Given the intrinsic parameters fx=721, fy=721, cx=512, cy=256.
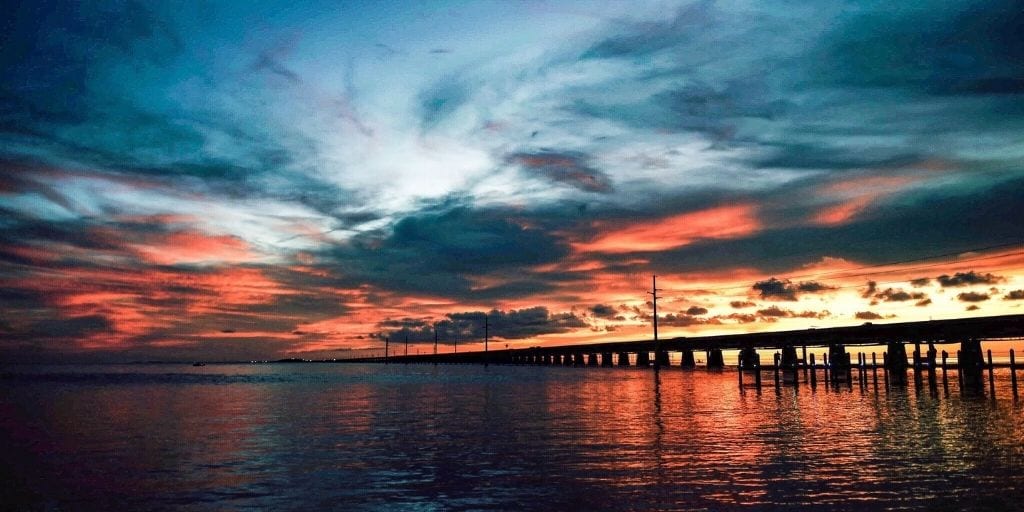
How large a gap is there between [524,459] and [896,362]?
64.7m

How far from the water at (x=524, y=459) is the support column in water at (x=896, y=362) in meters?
31.9

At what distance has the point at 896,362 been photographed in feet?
242

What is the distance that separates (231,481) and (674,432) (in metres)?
Answer: 17.0

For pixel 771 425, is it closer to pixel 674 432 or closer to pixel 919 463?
pixel 674 432

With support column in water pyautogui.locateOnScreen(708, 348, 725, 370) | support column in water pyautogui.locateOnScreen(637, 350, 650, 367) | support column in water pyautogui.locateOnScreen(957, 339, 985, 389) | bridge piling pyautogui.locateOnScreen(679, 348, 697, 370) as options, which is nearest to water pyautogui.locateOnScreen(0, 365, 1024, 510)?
support column in water pyautogui.locateOnScreen(957, 339, 985, 389)

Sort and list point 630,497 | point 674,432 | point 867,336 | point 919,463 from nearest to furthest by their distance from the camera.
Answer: point 630,497 → point 919,463 → point 674,432 → point 867,336

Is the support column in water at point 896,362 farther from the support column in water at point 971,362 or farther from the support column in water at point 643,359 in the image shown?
the support column in water at point 643,359

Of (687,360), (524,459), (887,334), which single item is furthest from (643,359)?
(524,459)

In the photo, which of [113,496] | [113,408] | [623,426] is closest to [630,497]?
[113,496]

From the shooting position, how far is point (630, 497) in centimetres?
1617

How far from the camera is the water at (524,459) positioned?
53.5ft

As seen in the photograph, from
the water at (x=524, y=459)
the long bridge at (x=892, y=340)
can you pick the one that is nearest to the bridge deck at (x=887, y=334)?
the long bridge at (x=892, y=340)

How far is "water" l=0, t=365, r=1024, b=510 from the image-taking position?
16.3 metres

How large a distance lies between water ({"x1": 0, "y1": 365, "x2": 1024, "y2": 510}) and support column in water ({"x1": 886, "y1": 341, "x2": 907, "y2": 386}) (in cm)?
3186
